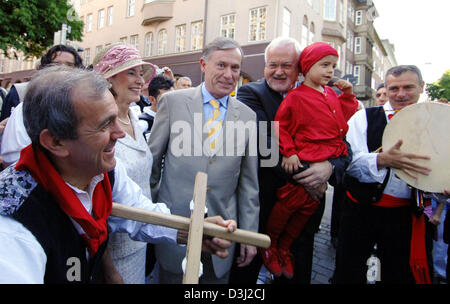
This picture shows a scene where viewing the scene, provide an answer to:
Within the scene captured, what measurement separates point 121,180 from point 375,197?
207 centimetres

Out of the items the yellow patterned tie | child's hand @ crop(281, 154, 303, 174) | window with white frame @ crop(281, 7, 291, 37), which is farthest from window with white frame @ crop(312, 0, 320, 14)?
the yellow patterned tie

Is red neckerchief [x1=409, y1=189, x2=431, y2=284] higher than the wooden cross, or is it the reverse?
Result: the wooden cross

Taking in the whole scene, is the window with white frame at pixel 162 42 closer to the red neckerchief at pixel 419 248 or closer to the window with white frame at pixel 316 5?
the window with white frame at pixel 316 5

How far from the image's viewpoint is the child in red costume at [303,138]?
2.34 meters

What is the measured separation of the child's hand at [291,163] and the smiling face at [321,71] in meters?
0.67

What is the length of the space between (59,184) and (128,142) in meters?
0.83

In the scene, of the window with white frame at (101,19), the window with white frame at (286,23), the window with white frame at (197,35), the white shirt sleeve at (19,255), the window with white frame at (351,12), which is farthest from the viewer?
the window with white frame at (351,12)

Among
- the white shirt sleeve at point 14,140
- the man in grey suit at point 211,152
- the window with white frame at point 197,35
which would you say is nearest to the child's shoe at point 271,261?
the man in grey suit at point 211,152

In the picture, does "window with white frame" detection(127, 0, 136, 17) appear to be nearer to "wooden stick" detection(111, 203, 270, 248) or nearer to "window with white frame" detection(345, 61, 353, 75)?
"window with white frame" detection(345, 61, 353, 75)

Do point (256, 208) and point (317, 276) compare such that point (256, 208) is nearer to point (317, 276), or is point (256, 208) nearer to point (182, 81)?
point (317, 276)

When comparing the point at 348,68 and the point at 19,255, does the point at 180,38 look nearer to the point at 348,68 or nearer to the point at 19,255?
the point at 348,68

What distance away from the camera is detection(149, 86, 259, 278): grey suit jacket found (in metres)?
2.07

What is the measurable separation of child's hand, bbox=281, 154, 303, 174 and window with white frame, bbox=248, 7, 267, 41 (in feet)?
53.8
